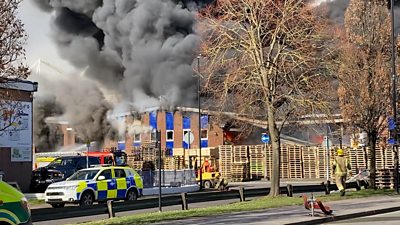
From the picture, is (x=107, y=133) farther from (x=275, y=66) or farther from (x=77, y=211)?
(x=77, y=211)

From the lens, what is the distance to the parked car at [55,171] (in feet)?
91.7

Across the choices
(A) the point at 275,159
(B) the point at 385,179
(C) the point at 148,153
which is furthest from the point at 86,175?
(C) the point at 148,153

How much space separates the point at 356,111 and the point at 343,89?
1109 mm

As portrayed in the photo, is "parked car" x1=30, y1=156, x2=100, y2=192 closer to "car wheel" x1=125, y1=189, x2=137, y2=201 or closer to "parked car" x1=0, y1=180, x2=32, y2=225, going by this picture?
"car wheel" x1=125, y1=189, x2=137, y2=201

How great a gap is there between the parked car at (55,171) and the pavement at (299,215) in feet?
44.6

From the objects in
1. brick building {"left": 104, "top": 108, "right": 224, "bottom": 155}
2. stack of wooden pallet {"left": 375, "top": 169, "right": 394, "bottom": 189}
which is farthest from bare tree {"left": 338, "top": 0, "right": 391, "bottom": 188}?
brick building {"left": 104, "top": 108, "right": 224, "bottom": 155}

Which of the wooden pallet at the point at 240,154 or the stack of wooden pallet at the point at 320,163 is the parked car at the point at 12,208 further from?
the wooden pallet at the point at 240,154

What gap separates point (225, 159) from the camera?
155ft

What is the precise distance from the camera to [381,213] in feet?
55.2

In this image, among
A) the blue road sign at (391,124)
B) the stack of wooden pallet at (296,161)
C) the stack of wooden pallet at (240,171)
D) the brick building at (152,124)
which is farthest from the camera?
the stack of wooden pallet at (296,161)

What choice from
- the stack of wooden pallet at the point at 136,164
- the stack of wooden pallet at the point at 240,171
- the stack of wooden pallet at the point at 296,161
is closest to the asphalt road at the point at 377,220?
the stack of wooden pallet at the point at 136,164

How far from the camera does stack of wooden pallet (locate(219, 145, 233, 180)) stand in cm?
4722

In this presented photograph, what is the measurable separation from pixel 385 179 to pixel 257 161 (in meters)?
20.5

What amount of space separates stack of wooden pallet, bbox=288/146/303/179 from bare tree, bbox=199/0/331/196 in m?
24.9
